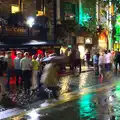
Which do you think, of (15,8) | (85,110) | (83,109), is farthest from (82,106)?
(15,8)

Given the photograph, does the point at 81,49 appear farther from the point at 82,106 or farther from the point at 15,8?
the point at 82,106

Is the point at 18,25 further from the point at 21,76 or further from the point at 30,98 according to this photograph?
the point at 30,98

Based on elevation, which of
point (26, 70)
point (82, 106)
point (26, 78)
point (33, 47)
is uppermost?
point (33, 47)

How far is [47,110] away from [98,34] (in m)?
29.4

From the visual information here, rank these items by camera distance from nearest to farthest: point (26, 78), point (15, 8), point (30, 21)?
point (26, 78), point (15, 8), point (30, 21)

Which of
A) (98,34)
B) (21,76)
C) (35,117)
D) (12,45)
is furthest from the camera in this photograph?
(98,34)

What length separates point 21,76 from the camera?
61.2ft

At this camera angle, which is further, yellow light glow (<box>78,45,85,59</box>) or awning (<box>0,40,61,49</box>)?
yellow light glow (<box>78,45,85,59</box>)

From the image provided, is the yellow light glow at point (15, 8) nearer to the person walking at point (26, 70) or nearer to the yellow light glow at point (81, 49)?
the yellow light glow at point (81, 49)

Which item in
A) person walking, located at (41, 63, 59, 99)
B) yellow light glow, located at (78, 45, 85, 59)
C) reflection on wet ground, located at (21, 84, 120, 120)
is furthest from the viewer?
yellow light glow, located at (78, 45, 85, 59)

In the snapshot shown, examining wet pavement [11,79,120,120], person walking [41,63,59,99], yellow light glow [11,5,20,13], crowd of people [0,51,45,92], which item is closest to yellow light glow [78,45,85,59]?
yellow light glow [11,5,20,13]

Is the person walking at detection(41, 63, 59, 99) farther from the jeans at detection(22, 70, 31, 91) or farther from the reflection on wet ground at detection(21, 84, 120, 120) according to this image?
the jeans at detection(22, 70, 31, 91)

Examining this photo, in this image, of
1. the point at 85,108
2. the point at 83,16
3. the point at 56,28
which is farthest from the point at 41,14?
the point at 85,108

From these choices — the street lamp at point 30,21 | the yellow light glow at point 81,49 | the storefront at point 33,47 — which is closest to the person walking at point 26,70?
the storefront at point 33,47
